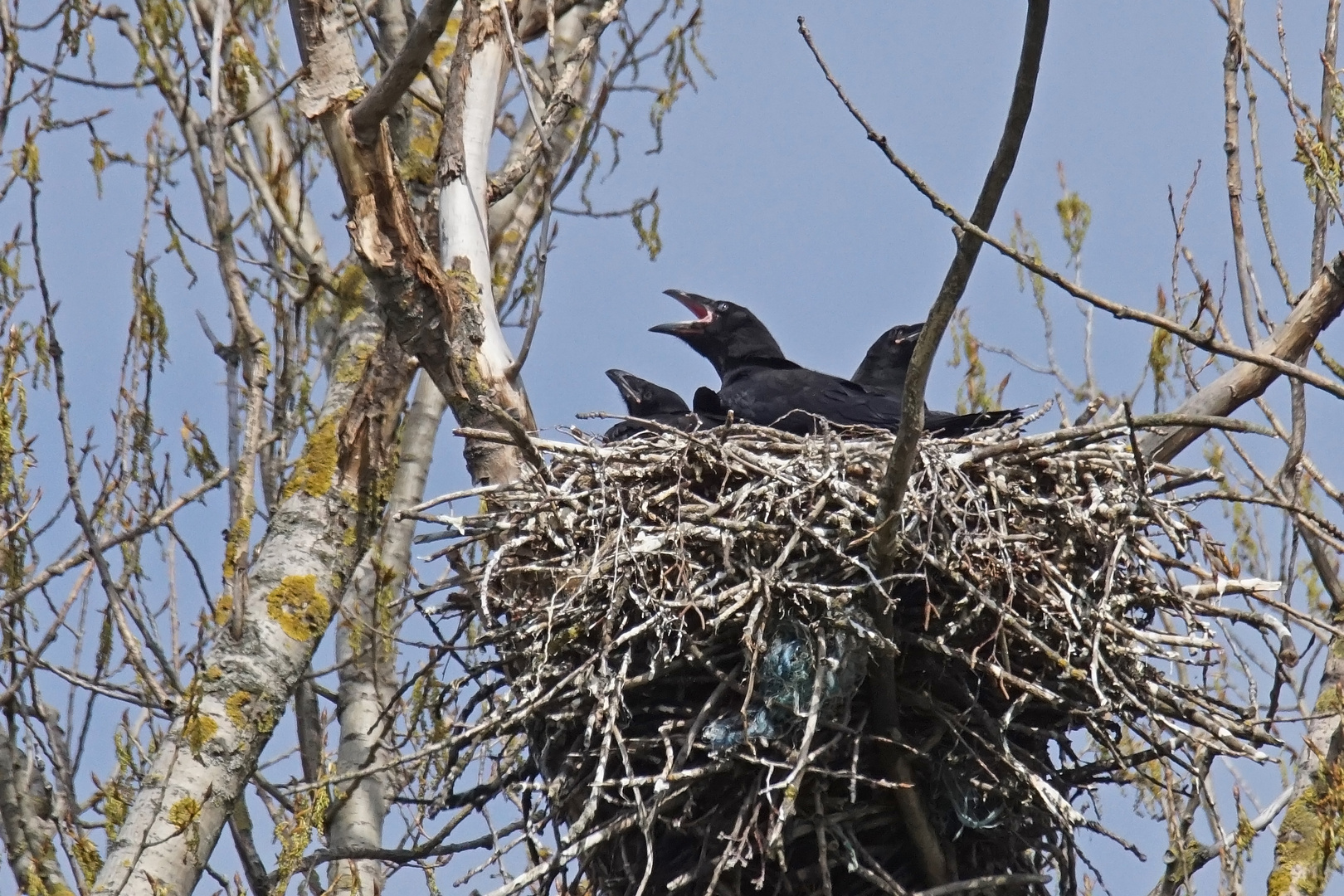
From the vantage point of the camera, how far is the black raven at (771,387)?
5.60m

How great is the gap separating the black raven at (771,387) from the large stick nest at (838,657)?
0.90m

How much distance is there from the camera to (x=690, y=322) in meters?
7.44

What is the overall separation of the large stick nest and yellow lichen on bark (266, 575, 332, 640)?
1282mm

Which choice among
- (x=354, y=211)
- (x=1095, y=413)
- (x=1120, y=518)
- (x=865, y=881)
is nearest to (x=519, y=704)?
(x=865, y=881)

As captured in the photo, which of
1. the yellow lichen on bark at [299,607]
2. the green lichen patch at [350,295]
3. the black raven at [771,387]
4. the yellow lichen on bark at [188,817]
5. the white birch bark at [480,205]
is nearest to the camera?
the white birch bark at [480,205]

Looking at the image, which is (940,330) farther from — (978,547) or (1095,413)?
(1095,413)

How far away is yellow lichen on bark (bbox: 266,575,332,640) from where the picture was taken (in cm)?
546

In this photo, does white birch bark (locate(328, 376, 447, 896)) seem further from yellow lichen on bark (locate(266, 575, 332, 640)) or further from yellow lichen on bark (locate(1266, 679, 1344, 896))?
yellow lichen on bark (locate(1266, 679, 1344, 896))

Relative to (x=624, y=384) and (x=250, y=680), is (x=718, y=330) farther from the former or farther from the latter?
(x=250, y=680)

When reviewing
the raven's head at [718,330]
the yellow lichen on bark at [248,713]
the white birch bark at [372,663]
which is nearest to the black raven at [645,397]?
the raven's head at [718,330]

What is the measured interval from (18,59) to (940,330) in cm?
528

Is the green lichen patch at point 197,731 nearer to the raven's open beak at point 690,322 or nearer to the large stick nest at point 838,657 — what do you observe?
the large stick nest at point 838,657

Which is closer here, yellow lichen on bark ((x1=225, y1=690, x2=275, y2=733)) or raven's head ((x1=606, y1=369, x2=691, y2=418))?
yellow lichen on bark ((x1=225, y1=690, x2=275, y2=733))

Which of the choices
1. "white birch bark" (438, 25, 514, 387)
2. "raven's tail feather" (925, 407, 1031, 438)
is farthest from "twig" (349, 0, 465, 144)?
"raven's tail feather" (925, 407, 1031, 438)
